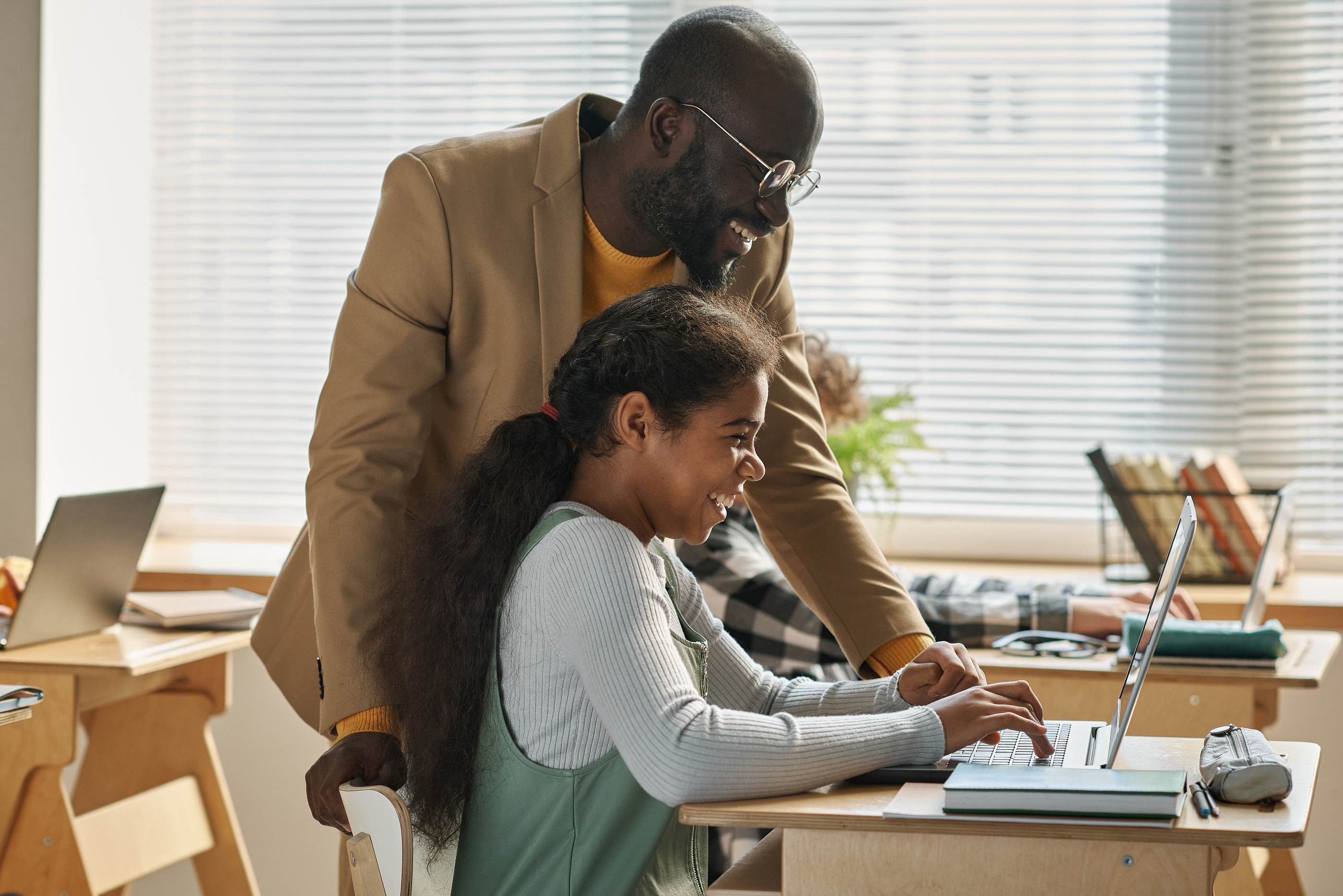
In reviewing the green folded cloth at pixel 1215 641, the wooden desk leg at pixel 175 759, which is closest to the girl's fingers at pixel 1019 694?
the green folded cloth at pixel 1215 641

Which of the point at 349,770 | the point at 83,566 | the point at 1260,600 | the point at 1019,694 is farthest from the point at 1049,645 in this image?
the point at 83,566

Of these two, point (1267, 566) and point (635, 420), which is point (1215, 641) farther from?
point (635, 420)

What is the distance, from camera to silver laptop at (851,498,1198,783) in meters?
1.24

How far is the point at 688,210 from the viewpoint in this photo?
4.95ft

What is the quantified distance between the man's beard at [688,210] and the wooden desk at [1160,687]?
3.03ft

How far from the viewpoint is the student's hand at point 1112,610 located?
2.34m

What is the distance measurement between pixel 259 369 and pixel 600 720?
8.28 feet

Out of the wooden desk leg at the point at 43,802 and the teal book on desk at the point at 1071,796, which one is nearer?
the teal book on desk at the point at 1071,796

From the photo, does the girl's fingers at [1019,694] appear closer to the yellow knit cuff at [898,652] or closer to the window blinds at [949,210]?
the yellow knit cuff at [898,652]

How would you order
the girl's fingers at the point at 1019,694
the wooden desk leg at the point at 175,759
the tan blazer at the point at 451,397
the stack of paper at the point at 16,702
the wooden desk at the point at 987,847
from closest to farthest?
the wooden desk at the point at 987,847 → the girl's fingers at the point at 1019,694 → the tan blazer at the point at 451,397 → the stack of paper at the point at 16,702 → the wooden desk leg at the point at 175,759

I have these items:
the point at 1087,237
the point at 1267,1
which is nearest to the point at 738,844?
the point at 1087,237

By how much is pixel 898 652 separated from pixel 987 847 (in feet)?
1.54

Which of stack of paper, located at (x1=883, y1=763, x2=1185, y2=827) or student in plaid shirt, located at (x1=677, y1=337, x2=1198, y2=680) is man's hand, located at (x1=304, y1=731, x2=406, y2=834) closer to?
stack of paper, located at (x1=883, y1=763, x2=1185, y2=827)

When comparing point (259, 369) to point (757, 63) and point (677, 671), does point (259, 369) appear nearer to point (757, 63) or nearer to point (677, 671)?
point (757, 63)
